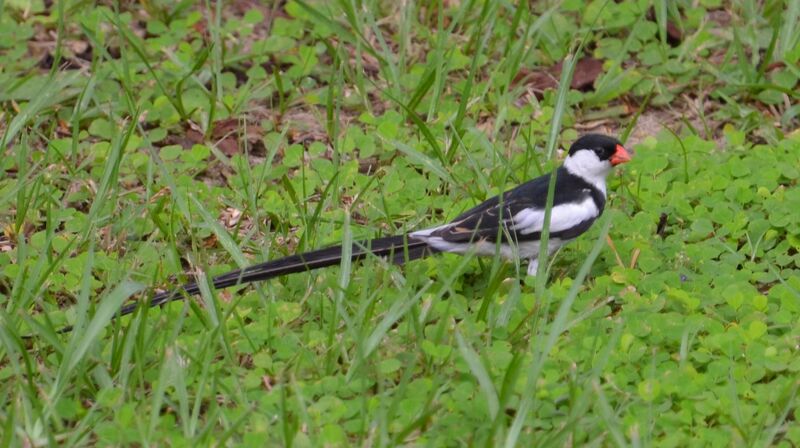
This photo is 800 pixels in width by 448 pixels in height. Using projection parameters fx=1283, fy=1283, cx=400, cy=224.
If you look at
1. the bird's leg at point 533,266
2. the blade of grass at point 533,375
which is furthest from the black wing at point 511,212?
the blade of grass at point 533,375

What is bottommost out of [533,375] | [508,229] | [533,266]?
[533,266]

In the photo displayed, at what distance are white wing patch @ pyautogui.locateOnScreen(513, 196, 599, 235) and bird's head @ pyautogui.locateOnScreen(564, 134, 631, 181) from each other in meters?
0.17

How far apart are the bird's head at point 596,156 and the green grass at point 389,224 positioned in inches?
9.9

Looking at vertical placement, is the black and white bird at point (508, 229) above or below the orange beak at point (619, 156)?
below

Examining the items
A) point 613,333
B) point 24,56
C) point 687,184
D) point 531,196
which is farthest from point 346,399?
point 24,56

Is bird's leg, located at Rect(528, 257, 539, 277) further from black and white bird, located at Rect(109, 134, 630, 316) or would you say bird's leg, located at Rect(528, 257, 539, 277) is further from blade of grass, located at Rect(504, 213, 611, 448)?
blade of grass, located at Rect(504, 213, 611, 448)

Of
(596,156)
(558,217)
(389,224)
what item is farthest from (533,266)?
(389,224)

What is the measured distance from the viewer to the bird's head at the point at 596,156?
482 centimetres

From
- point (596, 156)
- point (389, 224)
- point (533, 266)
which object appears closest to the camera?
point (533, 266)

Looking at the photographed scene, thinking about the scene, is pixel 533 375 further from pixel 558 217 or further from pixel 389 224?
pixel 389 224

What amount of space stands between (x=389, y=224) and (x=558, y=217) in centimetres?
70

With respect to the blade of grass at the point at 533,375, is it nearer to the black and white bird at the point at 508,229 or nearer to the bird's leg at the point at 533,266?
the black and white bird at the point at 508,229

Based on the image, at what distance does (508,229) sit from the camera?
14.8 ft

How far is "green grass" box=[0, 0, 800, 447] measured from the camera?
366 centimetres
